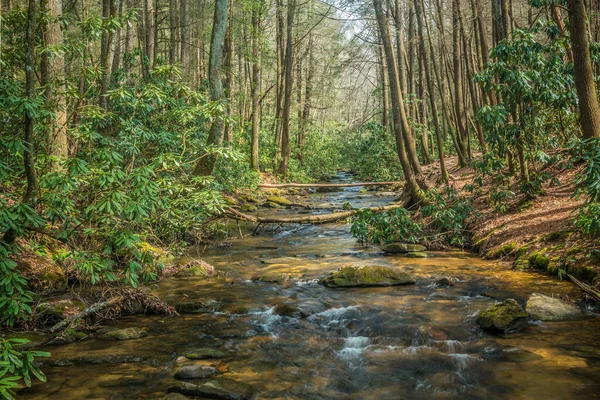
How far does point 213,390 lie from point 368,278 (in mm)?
4342

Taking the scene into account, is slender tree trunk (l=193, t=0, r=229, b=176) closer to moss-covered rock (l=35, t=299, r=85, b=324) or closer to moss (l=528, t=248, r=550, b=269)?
moss-covered rock (l=35, t=299, r=85, b=324)

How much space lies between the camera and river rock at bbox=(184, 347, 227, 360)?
16.9 feet

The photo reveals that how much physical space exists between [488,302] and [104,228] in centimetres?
564

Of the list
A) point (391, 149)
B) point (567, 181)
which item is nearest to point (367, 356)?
point (567, 181)

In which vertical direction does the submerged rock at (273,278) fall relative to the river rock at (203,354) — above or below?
above

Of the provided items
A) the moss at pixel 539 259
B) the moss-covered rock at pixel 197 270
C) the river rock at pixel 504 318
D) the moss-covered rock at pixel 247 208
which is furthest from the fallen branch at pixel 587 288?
the moss-covered rock at pixel 247 208

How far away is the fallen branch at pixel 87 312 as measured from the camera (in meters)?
5.55

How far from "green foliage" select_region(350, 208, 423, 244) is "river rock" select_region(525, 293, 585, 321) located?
440 centimetres

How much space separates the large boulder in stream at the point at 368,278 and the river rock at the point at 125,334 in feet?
11.4

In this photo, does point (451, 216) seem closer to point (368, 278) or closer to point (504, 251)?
point (504, 251)

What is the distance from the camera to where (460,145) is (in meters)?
17.3

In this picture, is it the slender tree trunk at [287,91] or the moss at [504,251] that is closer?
the moss at [504,251]

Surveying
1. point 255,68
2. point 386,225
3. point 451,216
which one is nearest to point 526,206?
point 451,216

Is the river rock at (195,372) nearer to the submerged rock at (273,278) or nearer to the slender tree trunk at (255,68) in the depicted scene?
the submerged rock at (273,278)
